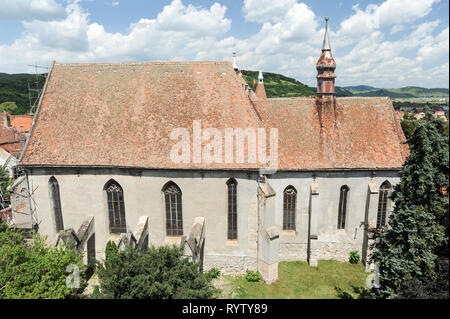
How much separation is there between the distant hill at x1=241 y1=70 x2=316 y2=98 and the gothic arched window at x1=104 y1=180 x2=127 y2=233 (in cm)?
9068

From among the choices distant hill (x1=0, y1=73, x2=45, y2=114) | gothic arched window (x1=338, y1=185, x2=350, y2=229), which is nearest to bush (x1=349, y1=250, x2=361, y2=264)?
gothic arched window (x1=338, y1=185, x2=350, y2=229)

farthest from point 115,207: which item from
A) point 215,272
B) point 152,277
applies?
point 152,277

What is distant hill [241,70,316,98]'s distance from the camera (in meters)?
111

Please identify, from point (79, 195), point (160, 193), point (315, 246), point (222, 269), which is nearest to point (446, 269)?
point (315, 246)

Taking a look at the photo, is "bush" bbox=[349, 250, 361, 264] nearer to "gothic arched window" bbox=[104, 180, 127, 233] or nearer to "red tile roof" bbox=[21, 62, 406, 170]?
"red tile roof" bbox=[21, 62, 406, 170]

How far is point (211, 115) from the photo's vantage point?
21.7 meters

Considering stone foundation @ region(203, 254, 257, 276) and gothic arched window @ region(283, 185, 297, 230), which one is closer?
stone foundation @ region(203, 254, 257, 276)

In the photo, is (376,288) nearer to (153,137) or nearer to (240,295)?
(240,295)

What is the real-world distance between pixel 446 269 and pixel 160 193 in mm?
16763

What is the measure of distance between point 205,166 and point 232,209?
3857mm

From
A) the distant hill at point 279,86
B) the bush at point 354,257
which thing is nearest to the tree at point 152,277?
the bush at point 354,257

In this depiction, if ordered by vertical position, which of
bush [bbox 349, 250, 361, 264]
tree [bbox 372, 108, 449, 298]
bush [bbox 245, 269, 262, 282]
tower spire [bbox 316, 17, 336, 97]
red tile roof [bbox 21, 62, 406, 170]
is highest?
tower spire [bbox 316, 17, 336, 97]

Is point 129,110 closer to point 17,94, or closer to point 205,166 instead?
point 205,166

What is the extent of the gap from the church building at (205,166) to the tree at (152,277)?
4919 mm
